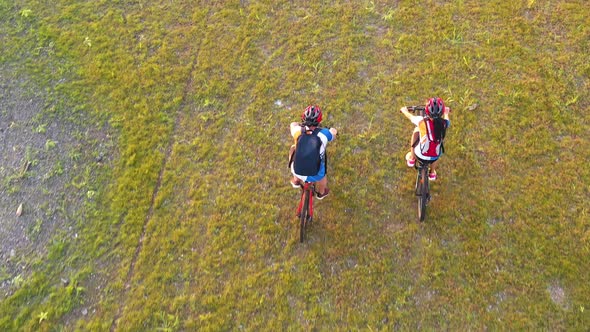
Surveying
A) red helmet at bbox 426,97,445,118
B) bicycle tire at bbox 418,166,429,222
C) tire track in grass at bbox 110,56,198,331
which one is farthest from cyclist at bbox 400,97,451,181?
tire track in grass at bbox 110,56,198,331

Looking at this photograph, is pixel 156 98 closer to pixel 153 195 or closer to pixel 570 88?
pixel 153 195

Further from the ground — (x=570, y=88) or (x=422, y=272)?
(x=570, y=88)

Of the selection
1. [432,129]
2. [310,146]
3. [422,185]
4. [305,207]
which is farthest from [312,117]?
[422,185]

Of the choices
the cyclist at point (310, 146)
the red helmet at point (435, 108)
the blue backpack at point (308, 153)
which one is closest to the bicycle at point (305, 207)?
the cyclist at point (310, 146)

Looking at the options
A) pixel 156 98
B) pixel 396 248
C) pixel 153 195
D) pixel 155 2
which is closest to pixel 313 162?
pixel 396 248

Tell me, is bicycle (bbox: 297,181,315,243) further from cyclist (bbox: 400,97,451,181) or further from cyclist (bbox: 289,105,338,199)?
cyclist (bbox: 400,97,451,181)
